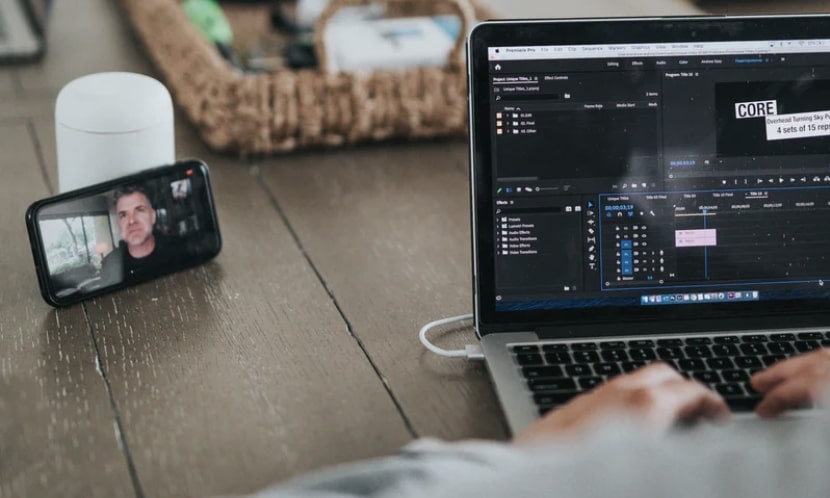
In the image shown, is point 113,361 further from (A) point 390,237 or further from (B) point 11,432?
(A) point 390,237

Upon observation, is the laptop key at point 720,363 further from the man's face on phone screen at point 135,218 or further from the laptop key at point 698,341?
the man's face on phone screen at point 135,218

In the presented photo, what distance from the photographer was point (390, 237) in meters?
1.08

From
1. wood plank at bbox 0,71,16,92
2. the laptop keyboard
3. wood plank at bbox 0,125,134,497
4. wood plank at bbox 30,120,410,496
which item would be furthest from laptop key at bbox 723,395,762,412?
wood plank at bbox 0,71,16,92

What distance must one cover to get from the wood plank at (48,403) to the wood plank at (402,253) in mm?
215

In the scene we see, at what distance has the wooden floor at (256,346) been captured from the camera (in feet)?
2.44

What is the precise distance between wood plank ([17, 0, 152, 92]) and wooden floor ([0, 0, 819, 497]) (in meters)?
0.29

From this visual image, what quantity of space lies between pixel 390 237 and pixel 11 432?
430 millimetres

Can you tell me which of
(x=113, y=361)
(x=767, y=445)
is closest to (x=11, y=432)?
(x=113, y=361)

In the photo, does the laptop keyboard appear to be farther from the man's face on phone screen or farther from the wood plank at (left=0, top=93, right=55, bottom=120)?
the wood plank at (left=0, top=93, right=55, bottom=120)

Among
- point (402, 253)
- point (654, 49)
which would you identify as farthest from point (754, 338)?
point (402, 253)

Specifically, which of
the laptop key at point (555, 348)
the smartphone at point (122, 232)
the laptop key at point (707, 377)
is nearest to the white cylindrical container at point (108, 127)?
the smartphone at point (122, 232)

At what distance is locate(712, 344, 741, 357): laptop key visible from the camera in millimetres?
810

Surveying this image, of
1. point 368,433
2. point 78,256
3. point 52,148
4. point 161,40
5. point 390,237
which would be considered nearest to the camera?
point 368,433

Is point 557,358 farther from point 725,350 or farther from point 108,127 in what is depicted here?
point 108,127
